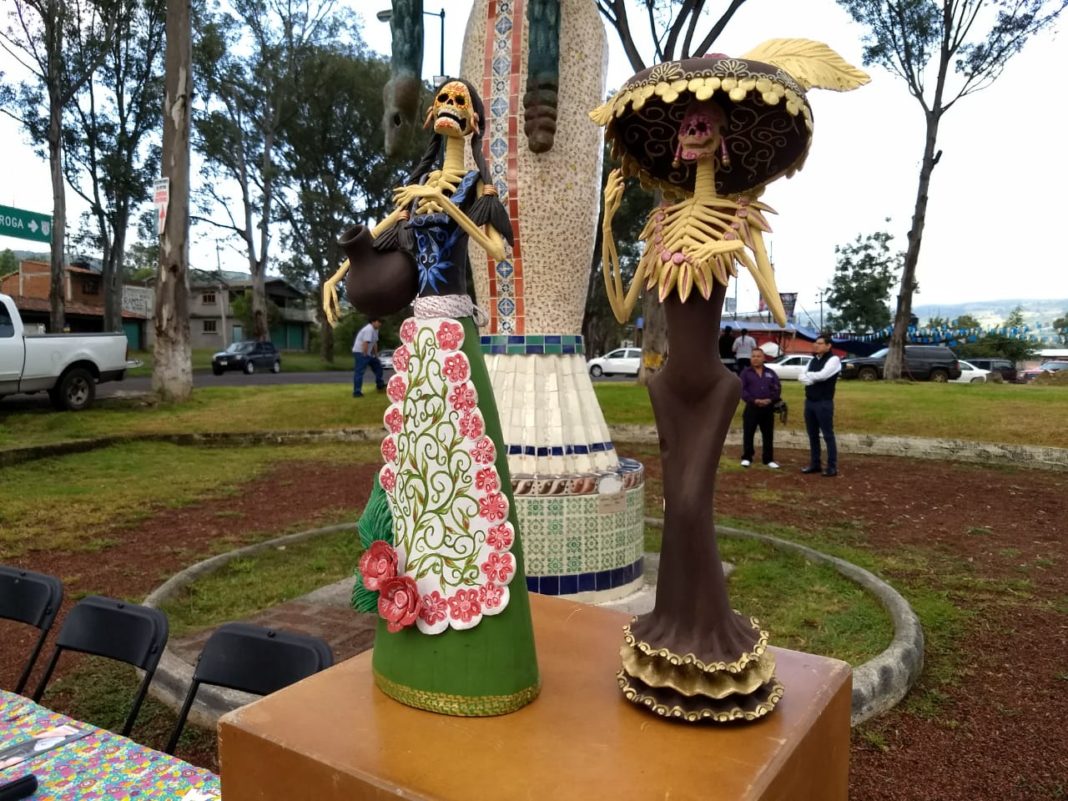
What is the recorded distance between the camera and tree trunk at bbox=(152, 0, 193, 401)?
1145 cm

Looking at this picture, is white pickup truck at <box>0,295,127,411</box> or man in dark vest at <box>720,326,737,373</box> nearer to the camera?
white pickup truck at <box>0,295,127,411</box>

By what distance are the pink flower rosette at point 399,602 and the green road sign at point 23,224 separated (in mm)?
7109

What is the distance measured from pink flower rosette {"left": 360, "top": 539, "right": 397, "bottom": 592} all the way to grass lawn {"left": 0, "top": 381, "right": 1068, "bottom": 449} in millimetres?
8673

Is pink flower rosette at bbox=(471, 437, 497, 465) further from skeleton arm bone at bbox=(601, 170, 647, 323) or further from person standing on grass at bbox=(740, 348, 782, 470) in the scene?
person standing on grass at bbox=(740, 348, 782, 470)

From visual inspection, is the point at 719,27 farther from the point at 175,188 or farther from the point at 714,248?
the point at 714,248

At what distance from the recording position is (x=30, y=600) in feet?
9.42

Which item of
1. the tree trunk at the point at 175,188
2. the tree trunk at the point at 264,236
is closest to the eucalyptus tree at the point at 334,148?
the tree trunk at the point at 264,236

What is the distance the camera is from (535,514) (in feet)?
12.8

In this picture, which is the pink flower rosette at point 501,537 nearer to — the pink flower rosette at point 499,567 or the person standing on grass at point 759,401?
the pink flower rosette at point 499,567

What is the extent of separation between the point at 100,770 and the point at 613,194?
6.88 feet

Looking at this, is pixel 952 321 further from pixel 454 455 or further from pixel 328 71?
pixel 454 455

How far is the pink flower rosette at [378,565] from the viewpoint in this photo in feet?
6.55

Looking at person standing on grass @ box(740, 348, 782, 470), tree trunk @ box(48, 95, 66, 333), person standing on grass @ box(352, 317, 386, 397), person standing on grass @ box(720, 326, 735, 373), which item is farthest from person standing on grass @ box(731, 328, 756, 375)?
tree trunk @ box(48, 95, 66, 333)

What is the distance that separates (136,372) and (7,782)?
25889mm
